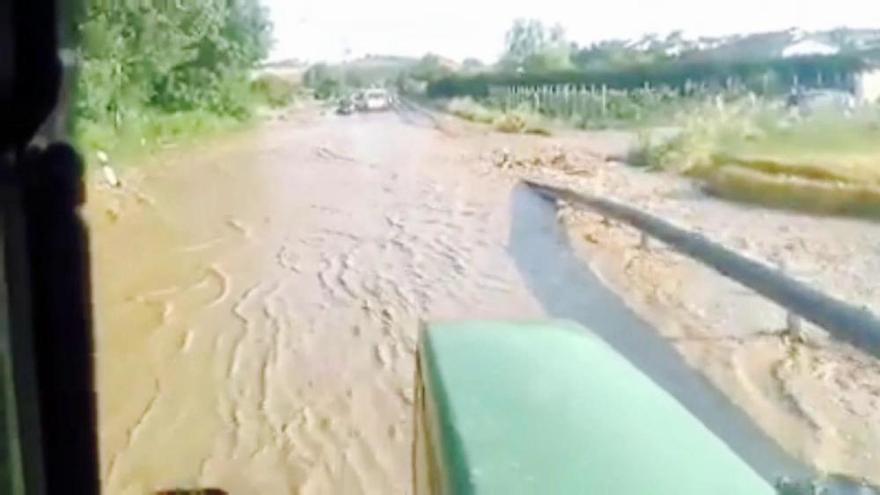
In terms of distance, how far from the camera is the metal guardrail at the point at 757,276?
4.30 feet

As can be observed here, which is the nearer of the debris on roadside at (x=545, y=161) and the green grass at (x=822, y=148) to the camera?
the green grass at (x=822, y=148)

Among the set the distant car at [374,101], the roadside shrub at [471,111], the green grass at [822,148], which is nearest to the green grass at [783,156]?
the green grass at [822,148]

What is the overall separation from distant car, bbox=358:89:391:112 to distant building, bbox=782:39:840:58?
22.0 inches

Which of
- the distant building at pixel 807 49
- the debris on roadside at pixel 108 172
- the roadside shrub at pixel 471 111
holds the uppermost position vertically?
the distant building at pixel 807 49

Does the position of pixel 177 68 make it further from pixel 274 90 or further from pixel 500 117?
pixel 500 117

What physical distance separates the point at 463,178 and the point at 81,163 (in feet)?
4.21

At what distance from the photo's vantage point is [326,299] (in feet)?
6.26

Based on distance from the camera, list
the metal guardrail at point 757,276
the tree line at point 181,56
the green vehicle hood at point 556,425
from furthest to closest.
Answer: the tree line at point 181,56
the metal guardrail at point 757,276
the green vehicle hood at point 556,425

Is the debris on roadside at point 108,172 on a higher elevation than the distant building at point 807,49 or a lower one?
lower

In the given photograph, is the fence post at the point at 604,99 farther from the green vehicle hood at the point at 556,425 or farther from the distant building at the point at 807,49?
the green vehicle hood at the point at 556,425

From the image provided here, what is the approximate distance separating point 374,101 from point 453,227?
242 mm

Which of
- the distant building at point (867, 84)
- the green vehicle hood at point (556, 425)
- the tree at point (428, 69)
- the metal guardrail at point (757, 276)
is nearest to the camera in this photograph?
the green vehicle hood at point (556, 425)

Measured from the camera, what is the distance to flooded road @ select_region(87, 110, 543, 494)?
1754 mm

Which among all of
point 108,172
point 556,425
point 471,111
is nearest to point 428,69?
point 471,111
